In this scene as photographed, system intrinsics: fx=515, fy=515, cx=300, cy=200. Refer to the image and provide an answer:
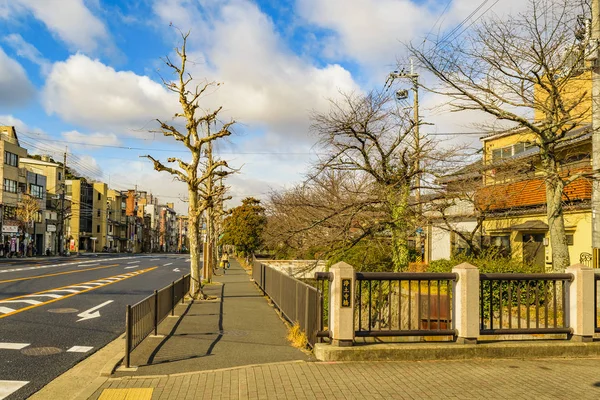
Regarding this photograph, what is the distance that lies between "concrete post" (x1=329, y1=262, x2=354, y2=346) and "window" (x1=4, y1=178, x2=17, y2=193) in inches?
2472

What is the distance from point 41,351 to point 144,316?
1992 mm

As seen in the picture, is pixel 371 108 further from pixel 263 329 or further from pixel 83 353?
pixel 83 353

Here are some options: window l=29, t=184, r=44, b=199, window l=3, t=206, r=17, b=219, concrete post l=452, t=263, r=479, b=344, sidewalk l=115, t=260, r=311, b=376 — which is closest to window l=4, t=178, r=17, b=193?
window l=3, t=206, r=17, b=219

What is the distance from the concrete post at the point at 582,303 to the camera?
27.7ft

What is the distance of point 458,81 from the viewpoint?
40.0 ft

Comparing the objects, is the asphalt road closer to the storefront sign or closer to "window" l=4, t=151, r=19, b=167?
the storefront sign

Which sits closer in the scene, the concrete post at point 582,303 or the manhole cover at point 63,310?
the concrete post at point 582,303

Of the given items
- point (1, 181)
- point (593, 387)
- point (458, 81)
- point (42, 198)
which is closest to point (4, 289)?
point (458, 81)

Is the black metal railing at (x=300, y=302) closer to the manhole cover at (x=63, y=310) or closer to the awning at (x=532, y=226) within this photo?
the manhole cover at (x=63, y=310)

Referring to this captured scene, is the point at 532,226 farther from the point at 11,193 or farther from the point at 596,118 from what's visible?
the point at 11,193

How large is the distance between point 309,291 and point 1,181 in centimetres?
6124

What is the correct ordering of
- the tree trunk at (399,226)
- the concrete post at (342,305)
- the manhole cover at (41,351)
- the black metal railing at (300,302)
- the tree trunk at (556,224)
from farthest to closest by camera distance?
the tree trunk at (399,226) → the tree trunk at (556,224) → the manhole cover at (41,351) → the black metal railing at (300,302) → the concrete post at (342,305)

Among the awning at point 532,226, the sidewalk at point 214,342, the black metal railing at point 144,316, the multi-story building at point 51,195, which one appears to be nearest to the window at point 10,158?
the multi-story building at point 51,195

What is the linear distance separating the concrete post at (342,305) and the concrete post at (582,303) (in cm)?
377
